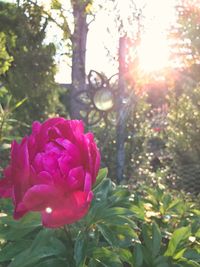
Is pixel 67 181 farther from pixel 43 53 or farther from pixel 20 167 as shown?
pixel 43 53

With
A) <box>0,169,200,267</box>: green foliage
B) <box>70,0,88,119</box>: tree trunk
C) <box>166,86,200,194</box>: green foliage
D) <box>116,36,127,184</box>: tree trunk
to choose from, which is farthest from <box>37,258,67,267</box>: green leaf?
<box>70,0,88,119</box>: tree trunk

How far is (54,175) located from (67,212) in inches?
3.4

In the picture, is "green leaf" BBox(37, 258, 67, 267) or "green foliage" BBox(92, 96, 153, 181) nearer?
"green leaf" BBox(37, 258, 67, 267)

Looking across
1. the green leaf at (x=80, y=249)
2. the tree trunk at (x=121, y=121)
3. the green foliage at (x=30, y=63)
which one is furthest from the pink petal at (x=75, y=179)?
the green foliage at (x=30, y=63)

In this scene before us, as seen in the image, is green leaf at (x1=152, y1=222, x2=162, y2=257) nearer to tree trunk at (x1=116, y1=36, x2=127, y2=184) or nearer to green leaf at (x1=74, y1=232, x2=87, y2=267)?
green leaf at (x1=74, y1=232, x2=87, y2=267)

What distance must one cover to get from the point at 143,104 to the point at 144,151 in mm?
828

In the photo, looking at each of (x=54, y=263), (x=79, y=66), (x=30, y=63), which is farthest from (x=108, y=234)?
(x=79, y=66)

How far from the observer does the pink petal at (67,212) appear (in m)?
1.03

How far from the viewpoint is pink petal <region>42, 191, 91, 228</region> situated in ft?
3.39

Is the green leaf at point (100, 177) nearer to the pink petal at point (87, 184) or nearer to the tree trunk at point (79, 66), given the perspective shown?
the pink petal at point (87, 184)

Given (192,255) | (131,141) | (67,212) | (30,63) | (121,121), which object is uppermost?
(30,63)

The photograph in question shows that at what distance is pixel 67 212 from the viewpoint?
1.03 metres

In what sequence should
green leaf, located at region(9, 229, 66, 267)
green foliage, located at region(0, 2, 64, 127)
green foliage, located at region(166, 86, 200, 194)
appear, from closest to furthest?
1. green leaf, located at region(9, 229, 66, 267)
2. green foliage, located at region(166, 86, 200, 194)
3. green foliage, located at region(0, 2, 64, 127)

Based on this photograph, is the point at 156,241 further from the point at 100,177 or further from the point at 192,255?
the point at 100,177
